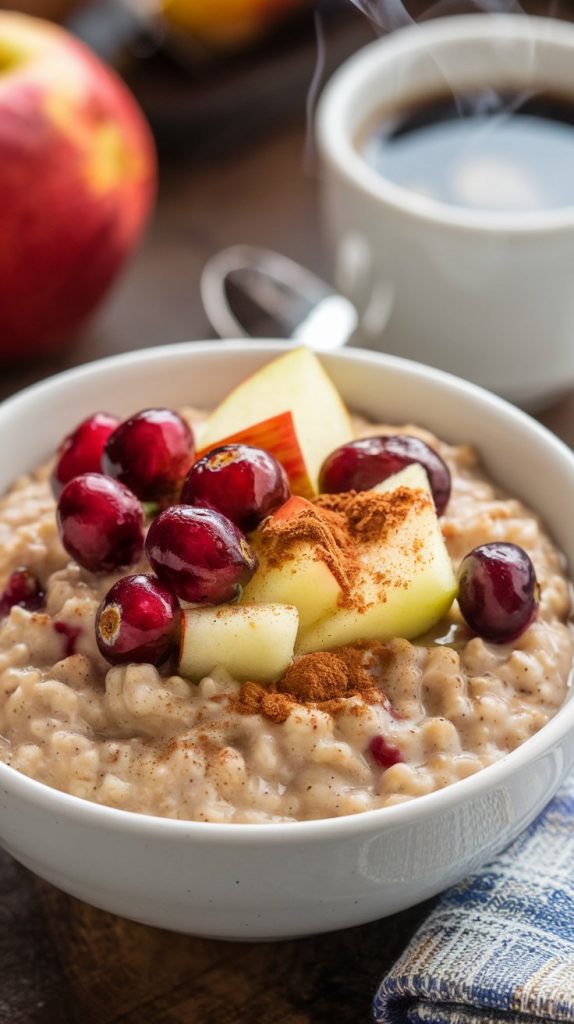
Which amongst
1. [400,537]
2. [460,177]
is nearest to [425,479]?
[400,537]

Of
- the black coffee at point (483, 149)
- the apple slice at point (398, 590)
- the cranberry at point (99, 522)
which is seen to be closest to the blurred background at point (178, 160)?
the black coffee at point (483, 149)

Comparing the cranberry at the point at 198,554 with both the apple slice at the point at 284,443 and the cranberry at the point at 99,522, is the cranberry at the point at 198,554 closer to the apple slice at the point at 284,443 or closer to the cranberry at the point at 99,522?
the cranberry at the point at 99,522

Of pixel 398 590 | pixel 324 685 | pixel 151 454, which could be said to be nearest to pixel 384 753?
pixel 324 685

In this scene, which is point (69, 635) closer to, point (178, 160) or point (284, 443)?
point (284, 443)

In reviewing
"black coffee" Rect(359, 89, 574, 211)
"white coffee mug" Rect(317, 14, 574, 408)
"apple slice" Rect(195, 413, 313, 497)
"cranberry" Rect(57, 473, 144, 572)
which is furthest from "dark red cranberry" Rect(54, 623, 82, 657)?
"black coffee" Rect(359, 89, 574, 211)

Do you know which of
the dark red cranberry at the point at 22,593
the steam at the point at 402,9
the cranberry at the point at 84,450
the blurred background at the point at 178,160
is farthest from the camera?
the steam at the point at 402,9

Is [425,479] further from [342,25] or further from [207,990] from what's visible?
[342,25]
